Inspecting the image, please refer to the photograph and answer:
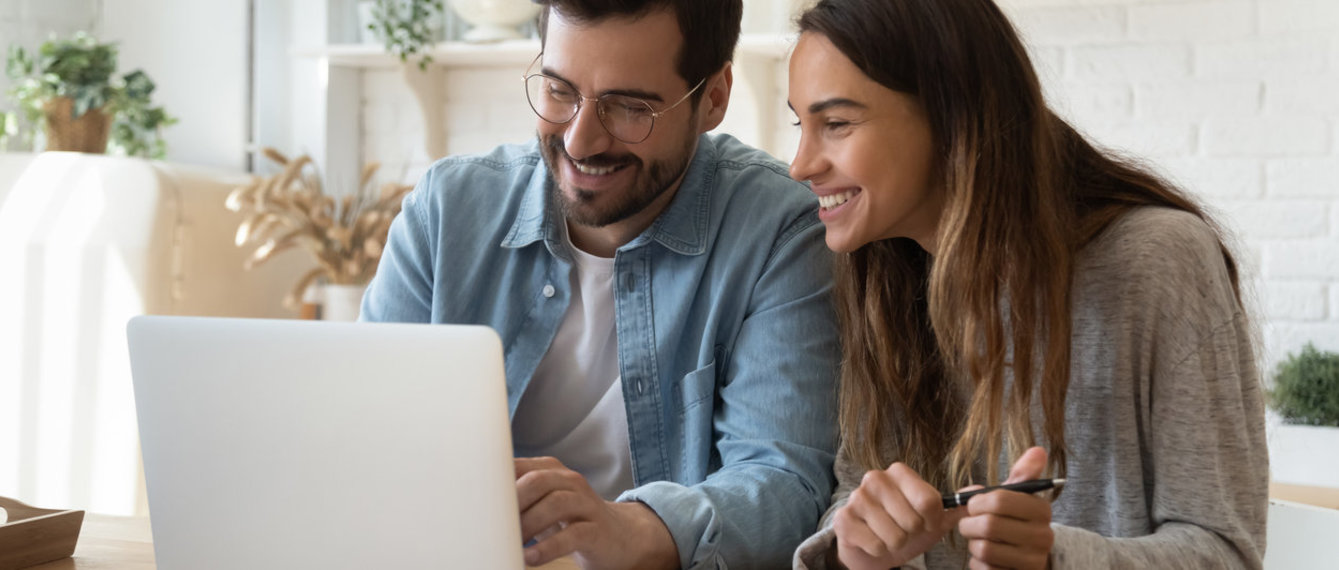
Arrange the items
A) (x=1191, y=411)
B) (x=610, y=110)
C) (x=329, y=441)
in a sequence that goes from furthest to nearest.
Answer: (x=610, y=110), (x=1191, y=411), (x=329, y=441)

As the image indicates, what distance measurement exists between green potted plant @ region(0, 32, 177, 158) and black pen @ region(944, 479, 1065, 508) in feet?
7.20

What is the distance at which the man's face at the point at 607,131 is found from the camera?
1.32 meters

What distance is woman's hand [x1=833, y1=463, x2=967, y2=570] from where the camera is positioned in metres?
0.89

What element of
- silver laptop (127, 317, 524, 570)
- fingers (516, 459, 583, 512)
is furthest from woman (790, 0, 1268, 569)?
silver laptop (127, 317, 524, 570)

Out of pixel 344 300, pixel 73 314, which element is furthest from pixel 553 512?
pixel 73 314

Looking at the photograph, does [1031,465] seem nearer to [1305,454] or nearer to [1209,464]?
[1209,464]

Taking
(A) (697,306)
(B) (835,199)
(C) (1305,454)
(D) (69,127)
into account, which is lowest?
(C) (1305,454)

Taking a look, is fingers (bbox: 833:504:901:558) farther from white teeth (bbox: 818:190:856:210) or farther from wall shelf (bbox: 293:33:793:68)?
wall shelf (bbox: 293:33:793:68)

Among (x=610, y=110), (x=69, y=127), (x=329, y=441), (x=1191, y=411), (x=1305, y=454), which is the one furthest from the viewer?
(x=69, y=127)

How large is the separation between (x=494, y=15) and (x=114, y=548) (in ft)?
5.68

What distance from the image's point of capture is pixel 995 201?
1.09 meters

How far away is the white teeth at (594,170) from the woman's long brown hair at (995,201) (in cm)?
31

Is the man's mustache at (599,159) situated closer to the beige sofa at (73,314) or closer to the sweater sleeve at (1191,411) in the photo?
the sweater sleeve at (1191,411)

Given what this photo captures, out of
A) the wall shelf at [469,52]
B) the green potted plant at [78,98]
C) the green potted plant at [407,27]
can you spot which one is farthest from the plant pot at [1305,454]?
the green potted plant at [78,98]
